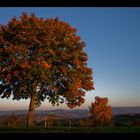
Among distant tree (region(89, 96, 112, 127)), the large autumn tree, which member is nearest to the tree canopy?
the large autumn tree

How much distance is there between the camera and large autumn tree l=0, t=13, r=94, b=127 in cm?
3556

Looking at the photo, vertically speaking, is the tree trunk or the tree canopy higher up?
the tree canopy

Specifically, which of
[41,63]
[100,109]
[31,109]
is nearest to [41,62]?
[41,63]

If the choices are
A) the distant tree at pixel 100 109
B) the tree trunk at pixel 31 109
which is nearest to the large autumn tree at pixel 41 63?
the tree trunk at pixel 31 109

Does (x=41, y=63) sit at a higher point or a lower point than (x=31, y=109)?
higher

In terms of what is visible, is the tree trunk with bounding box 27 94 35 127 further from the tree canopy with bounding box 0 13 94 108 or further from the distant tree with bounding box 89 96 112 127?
the distant tree with bounding box 89 96 112 127

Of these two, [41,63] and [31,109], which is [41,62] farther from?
[31,109]

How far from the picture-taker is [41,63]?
116ft

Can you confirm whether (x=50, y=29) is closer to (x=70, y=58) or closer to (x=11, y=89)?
(x=70, y=58)

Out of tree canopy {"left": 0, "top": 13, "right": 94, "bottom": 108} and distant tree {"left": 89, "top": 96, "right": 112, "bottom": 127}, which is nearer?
tree canopy {"left": 0, "top": 13, "right": 94, "bottom": 108}

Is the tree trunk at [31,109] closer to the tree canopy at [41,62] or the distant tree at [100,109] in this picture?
the tree canopy at [41,62]

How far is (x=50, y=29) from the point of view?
125 feet
